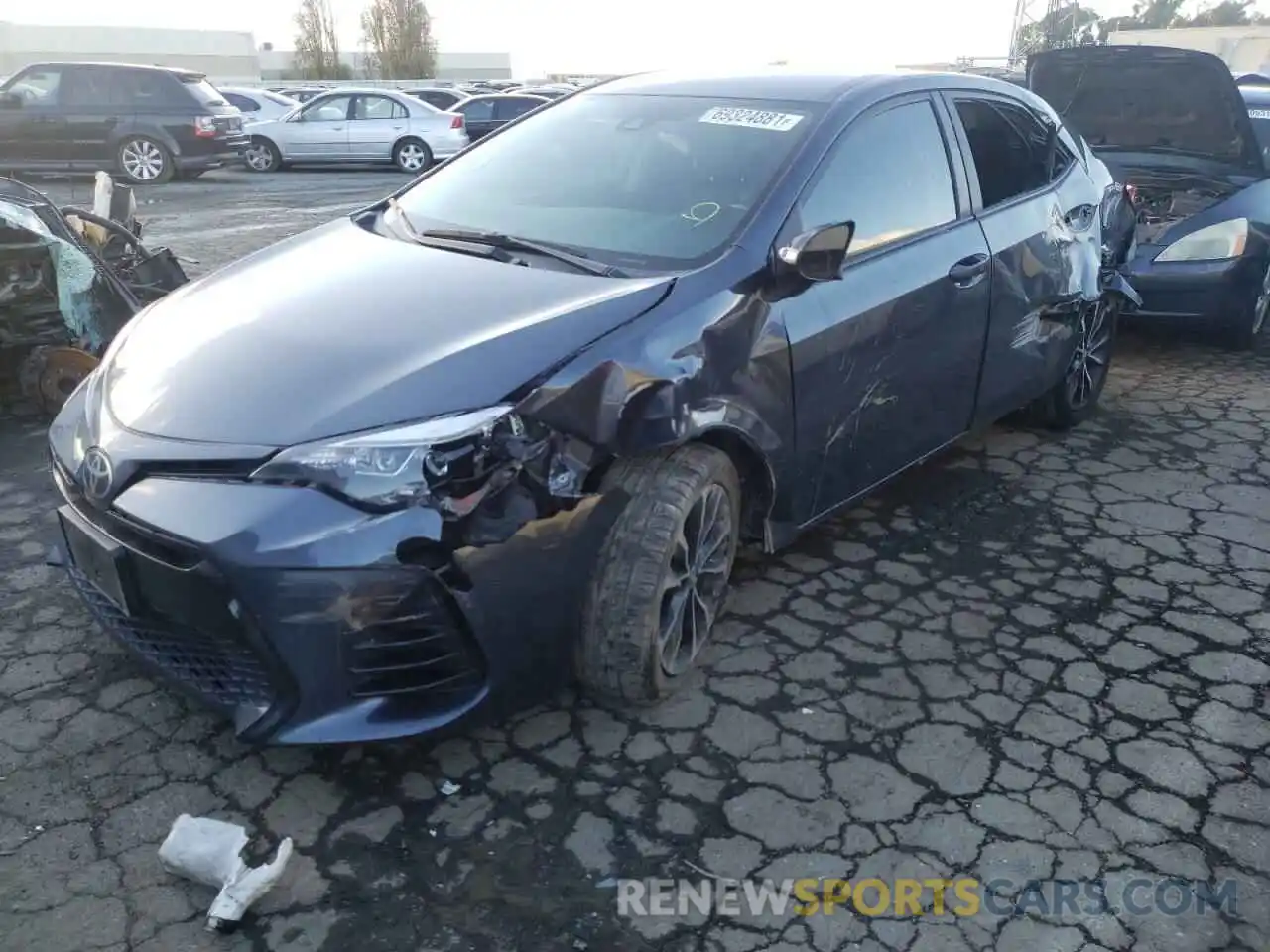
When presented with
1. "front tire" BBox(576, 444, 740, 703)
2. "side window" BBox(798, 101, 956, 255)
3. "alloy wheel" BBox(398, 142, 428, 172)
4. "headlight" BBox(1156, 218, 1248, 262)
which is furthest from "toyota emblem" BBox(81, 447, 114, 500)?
"alloy wheel" BBox(398, 142, 428, 172)

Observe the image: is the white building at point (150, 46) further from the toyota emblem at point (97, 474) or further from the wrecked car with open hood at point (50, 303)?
the toyota emblem at point (97, 474)

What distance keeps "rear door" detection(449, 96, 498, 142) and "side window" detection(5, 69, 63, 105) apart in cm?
694

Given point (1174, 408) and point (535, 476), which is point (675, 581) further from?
point (1174, 408)

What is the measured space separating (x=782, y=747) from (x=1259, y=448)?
3.49 metres

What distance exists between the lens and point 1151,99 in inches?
269

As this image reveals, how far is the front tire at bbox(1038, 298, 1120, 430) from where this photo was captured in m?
4.91

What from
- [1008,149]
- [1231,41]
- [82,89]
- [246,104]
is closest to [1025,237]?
[1008,149]

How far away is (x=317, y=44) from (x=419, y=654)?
5845cm

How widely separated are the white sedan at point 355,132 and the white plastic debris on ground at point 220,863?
16757 millimetres

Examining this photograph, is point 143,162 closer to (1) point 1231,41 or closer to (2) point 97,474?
(2) point 97,474

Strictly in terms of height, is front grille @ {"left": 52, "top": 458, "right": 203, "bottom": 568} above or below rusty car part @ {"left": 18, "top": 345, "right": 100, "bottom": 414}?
above

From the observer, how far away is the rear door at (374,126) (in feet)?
58.7

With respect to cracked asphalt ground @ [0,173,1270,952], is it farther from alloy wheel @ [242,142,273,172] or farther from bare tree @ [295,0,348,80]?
bare tree @ [295,0,348,80]

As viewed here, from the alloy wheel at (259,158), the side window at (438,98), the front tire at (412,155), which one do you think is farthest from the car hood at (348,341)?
the side window at (438,98)
